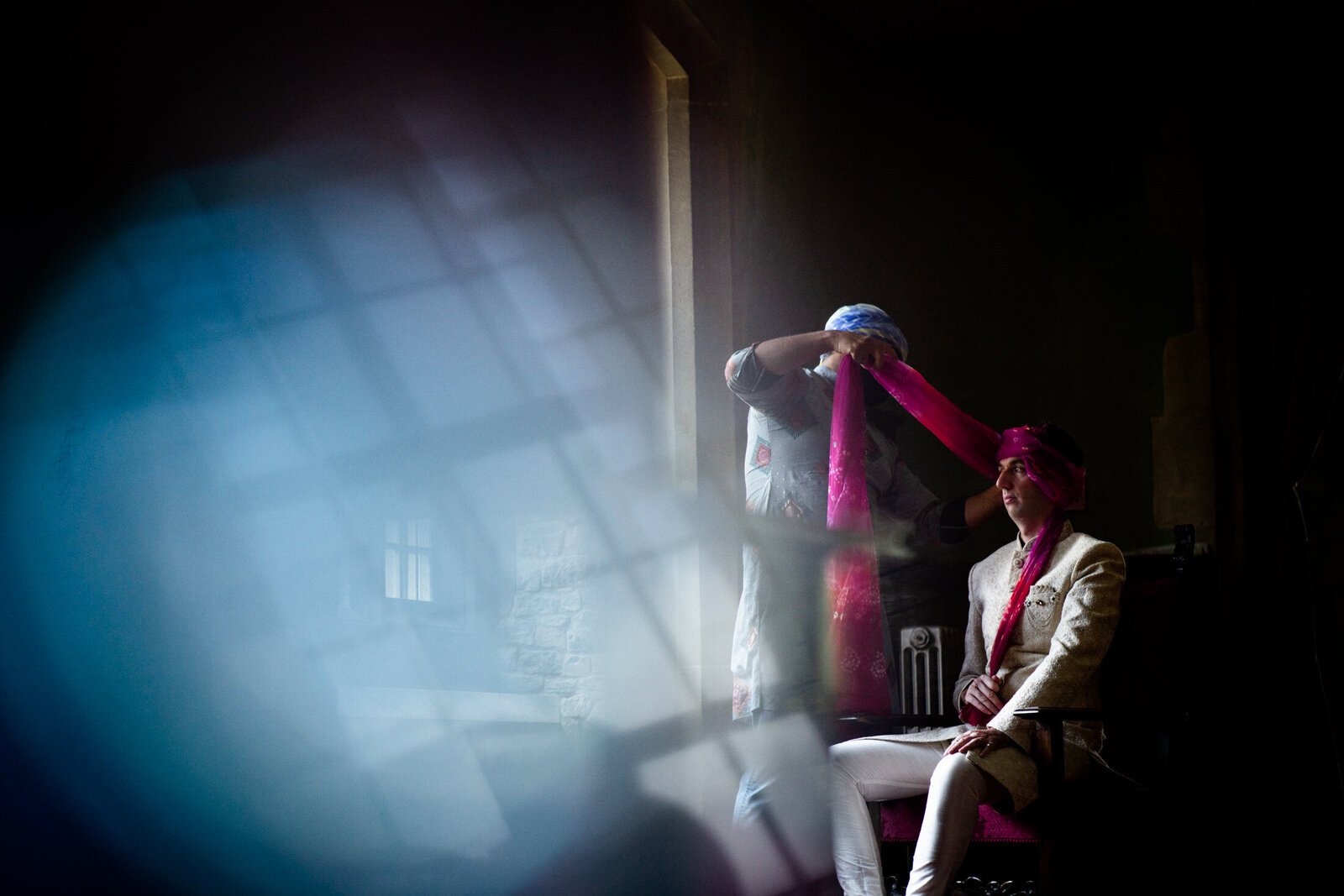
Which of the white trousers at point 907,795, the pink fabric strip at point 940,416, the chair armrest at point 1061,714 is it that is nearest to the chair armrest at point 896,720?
the white trousers at point 907,795

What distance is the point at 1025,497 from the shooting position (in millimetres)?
2809

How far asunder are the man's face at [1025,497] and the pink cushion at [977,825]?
75cm

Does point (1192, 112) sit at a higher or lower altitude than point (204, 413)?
higher

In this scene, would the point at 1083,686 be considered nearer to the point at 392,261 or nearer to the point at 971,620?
the point at 971,620

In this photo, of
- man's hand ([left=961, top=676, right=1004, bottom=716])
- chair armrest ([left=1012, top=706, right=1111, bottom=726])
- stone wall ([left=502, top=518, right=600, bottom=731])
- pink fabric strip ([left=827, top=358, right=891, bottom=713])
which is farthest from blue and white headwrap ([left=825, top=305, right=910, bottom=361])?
stone wall ([left=502, top=518, right=600, bottom=731])

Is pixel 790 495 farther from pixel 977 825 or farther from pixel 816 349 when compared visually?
pixel 977 825

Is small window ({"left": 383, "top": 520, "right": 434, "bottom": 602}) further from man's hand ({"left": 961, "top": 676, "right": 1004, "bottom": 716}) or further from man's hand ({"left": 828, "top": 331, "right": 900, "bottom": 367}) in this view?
man's hand ({"left": 961, "top": 676, "right": 1004, "bottom": 716})

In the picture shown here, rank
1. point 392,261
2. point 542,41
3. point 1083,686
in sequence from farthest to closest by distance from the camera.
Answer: point 542,41 → point 392,261 → point 1083,686

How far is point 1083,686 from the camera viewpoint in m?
2.61

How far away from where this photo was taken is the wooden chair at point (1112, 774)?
2.48 metres

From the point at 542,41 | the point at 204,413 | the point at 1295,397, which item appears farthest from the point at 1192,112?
the point at 204,413

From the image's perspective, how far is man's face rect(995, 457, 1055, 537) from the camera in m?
2.80

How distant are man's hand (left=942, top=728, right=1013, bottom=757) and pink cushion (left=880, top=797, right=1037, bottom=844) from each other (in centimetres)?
17

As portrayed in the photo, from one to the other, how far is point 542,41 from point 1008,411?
2.68 m
